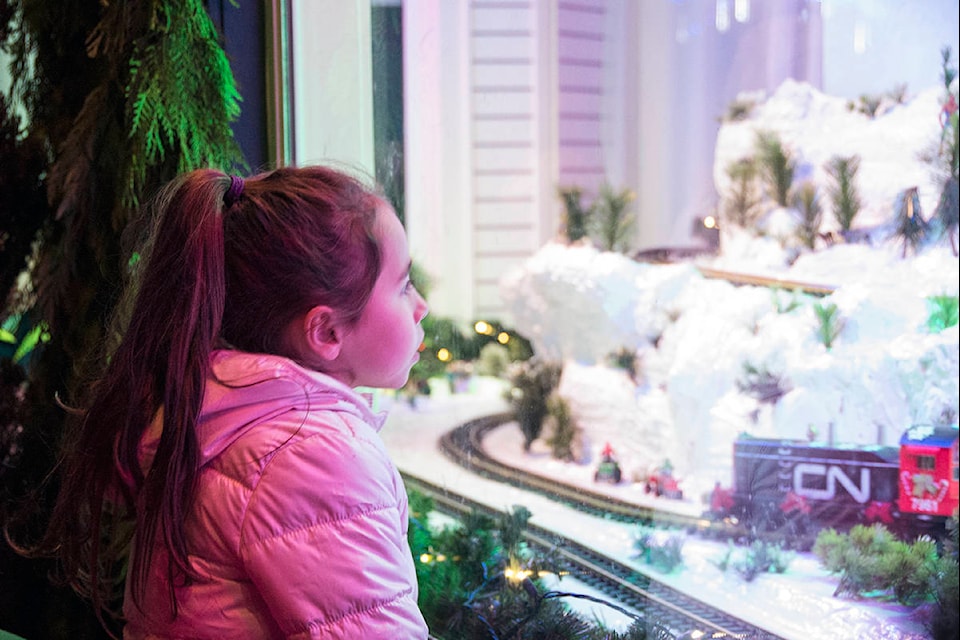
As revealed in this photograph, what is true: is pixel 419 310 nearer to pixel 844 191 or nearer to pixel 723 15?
pixel 844 191

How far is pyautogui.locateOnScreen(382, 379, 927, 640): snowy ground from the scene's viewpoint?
3.91 ft

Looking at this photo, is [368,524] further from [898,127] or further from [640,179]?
[640,179]

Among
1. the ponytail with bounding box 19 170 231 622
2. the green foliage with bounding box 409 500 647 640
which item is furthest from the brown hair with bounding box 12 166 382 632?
the green foliage with bounding box 409 500 647 640

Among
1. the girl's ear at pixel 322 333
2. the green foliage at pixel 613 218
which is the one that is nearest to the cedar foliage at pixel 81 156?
the girl's ear at pixel 322 333

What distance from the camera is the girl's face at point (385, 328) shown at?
90 centimetres

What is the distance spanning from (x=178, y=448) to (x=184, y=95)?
66cm

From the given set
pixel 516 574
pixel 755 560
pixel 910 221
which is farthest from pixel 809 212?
pixel 516 574

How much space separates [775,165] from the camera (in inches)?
72.1

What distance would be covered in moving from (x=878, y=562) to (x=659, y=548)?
0.33 m

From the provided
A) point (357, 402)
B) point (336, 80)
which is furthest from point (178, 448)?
point (336, 80)

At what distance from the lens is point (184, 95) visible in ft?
4.19

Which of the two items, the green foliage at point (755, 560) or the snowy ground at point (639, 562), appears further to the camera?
the green foliage at point (755, 560)

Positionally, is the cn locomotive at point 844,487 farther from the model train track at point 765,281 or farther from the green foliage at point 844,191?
the green foliage at point 844,191

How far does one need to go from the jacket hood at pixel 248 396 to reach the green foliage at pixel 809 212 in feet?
3.82
